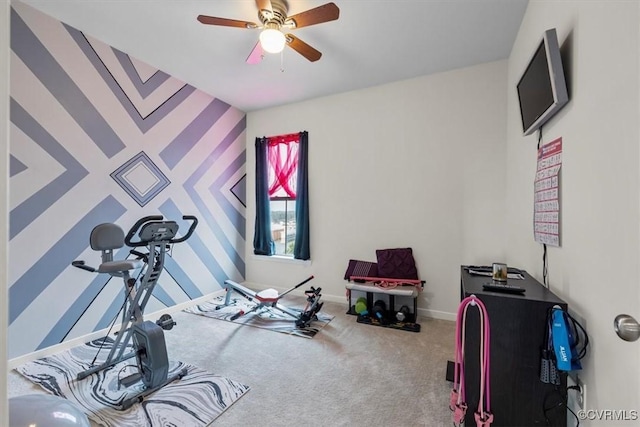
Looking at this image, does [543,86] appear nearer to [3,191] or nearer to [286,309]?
[3,191]

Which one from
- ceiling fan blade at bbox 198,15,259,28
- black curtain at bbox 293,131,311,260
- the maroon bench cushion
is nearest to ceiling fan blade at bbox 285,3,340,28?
ceiling fan blade at bbox 198,15,259,28

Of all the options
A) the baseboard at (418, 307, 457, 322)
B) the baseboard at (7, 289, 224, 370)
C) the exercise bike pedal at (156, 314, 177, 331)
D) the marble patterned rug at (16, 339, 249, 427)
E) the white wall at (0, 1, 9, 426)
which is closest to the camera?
the white wall at (0, 1, 9, 426)

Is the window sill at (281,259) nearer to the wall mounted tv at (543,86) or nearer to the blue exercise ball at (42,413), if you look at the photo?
the wall mounted tv at (543,86)

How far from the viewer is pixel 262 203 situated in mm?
4504

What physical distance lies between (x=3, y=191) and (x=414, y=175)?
349 centimetres

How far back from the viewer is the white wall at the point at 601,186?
964 millimetres

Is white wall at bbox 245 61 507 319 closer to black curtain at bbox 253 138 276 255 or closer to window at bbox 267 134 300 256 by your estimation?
window at bbox 267 134 300 256

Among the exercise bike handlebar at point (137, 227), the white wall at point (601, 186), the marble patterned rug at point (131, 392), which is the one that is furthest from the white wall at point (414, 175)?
the exercise bike handlebar at point (137, 227)

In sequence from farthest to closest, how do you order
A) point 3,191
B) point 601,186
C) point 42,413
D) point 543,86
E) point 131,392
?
point 131,392 → point 543,86 → point 601,186 → point 42,413 → point 3,191

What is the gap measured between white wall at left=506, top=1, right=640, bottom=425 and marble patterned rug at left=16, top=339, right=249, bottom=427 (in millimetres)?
1997

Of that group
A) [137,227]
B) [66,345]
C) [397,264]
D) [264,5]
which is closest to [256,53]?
[264,5]

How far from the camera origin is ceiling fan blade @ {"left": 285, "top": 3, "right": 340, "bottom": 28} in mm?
1958

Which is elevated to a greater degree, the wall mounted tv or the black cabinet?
the wall mounted tv

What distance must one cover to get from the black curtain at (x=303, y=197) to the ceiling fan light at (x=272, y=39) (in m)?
1.89
